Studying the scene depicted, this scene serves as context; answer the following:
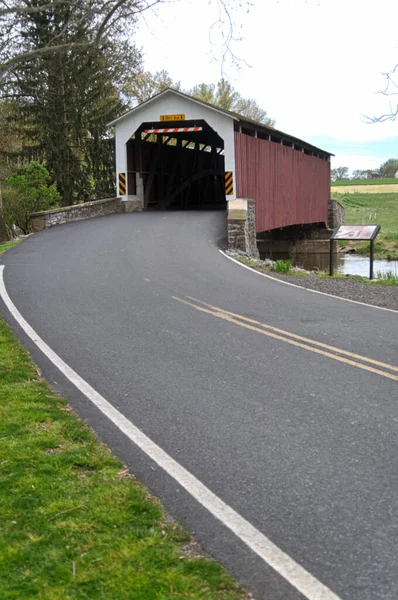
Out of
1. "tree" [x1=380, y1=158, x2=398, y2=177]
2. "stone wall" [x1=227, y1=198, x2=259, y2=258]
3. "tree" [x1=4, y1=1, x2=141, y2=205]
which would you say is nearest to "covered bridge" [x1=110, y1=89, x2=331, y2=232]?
"tree" [x1=4, y1=1, x2=141, y2=205]

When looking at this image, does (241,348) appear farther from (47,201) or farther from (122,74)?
(122,74)

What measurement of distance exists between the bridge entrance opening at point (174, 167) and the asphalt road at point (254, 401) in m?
14.0

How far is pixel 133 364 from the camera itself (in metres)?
6.32

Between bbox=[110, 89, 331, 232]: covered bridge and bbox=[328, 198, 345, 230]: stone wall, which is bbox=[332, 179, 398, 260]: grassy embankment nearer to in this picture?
bbox=[328, 198, 345, 230]: stone wall

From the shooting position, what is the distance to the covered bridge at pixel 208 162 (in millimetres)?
22203

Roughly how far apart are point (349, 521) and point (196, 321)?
5.14 m

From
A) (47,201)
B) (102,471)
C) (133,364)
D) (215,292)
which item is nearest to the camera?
(102,471)

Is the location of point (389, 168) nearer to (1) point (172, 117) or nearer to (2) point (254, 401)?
(1) point (172, 117)

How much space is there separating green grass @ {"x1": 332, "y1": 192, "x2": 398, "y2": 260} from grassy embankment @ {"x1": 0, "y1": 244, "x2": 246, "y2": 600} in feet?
91.0

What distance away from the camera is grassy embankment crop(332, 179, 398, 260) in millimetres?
33559

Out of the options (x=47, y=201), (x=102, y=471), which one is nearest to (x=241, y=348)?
(x=102, y=471)

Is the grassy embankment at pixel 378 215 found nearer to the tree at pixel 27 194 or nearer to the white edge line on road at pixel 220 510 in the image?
the tree at pixel 27 194

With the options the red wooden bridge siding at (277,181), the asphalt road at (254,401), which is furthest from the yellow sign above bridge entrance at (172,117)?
the asphalt road at (254,401)

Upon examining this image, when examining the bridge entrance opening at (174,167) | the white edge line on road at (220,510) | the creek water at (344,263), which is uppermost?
the bridge entrance opening at (174,167)
